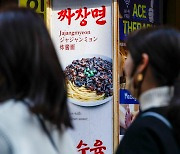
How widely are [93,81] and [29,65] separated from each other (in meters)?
3.95

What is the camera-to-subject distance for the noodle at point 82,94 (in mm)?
5527

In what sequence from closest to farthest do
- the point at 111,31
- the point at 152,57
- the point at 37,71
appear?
the point at 37,71 < the point at 152,57 < the point at 111,31

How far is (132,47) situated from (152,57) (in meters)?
0.12

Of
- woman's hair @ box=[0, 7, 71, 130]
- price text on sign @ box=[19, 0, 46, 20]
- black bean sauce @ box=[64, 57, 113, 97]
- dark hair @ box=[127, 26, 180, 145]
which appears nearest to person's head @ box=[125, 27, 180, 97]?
dark hair @ box=[127, 26, 180, 145]

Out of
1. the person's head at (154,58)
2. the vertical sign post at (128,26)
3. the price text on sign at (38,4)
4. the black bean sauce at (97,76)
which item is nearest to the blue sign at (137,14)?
the vertical sign post at (128,26)

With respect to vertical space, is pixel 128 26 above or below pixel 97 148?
above

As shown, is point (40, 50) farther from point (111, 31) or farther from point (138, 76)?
point (111, 31)

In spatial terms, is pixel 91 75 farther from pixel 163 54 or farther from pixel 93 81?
pixel 163 54

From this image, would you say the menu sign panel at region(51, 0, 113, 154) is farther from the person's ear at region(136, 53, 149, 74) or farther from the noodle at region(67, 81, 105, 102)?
the person's ear at region(136, 53, 149, 74)

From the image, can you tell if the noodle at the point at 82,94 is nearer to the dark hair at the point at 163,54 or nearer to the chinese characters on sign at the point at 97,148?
the chinese characters on sign at the point at 97,148

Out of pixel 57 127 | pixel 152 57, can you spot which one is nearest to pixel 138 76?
pixel 152 57

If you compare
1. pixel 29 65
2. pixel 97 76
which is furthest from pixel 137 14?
pixel 29 65

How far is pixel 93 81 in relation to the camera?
5.55 metres

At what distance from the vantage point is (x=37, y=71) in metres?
1.62
